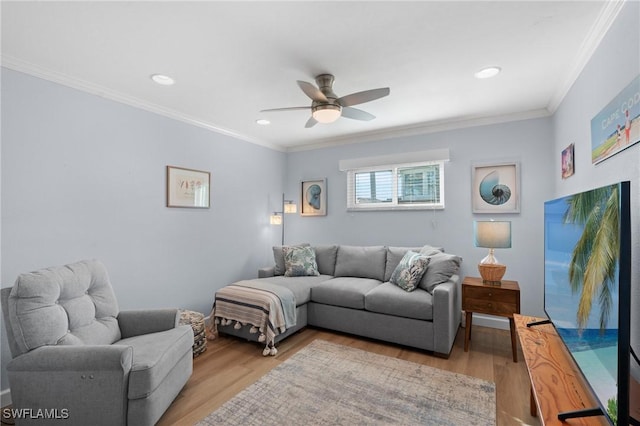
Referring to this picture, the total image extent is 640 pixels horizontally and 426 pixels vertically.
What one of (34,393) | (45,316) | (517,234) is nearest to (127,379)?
(34,393)

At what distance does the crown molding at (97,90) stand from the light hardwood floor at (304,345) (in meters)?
2.54

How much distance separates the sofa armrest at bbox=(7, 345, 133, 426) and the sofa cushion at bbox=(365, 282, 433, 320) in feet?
7.18

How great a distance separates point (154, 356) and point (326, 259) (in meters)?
2.60

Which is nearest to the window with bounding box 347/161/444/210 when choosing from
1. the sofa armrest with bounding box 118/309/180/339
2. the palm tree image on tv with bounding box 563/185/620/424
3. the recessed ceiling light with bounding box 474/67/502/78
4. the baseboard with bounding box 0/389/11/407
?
the recessed ceiling light with bounding box 474/67/502/78

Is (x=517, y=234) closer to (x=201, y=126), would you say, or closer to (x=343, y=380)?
(x=343, y=380)

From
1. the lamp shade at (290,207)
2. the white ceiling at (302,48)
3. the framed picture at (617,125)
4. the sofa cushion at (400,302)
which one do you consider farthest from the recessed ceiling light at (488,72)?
the lamp shade at (290,207)

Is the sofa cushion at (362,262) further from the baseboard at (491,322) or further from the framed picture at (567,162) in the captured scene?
the framed picture at (567,162)

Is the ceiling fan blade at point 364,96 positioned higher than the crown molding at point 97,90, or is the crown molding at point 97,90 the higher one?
the crown molding at point 97,90

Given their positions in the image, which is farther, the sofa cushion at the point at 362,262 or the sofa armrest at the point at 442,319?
the sofa cushion at the point at 362,262

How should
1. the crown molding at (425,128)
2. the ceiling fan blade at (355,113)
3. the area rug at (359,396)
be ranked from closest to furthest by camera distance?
1. the area rug at (359,396)
2. the ceiling fan blade at (355,113)
3. the crown molding at (425,128)

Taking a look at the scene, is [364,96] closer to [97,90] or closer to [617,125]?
[617,125]

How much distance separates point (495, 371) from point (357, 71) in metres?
2.79

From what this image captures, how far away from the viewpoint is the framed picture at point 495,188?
133 inches

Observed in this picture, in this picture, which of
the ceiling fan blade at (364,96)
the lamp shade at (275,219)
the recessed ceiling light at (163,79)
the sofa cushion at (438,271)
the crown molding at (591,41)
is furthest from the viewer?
the lamp shade at (275,219)
